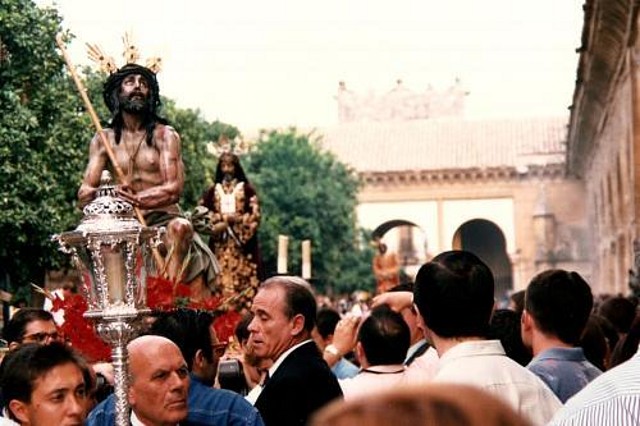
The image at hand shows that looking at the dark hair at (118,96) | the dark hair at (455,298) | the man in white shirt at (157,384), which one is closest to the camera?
the dark hair at (455,298)

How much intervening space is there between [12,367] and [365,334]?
2850 millimetres

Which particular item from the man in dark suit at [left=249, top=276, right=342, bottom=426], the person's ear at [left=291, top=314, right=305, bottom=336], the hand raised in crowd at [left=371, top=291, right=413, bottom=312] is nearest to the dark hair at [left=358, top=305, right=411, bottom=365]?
the man in dark suit at [left=249, top=276, right=342, bottom=426]

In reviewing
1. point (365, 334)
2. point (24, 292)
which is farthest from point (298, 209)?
point (365, 334)

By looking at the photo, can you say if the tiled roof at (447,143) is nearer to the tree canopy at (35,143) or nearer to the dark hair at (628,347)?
the tree canopy at (35,143)

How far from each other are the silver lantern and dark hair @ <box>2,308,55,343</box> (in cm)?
262

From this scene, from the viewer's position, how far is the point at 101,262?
672cm

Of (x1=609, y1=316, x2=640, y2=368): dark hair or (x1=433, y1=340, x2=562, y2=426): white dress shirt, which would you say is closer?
(x1=433, y1=340, x2=562, y2=426): white dress shirt

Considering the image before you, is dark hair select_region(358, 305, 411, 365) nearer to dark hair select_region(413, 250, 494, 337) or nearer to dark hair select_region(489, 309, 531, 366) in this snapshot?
dark hair select_region(489, 309, 531, 366)

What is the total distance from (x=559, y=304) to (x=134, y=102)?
574 cm

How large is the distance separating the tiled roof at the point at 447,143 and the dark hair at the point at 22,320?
77219 millimetres

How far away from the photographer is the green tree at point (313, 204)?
70.2 meters

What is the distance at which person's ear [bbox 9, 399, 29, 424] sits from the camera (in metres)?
5.92

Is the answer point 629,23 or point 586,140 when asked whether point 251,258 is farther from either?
point 586,140

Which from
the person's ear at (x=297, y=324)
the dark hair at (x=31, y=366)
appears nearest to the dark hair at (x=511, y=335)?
the person's ear at (x=297, y=324)
